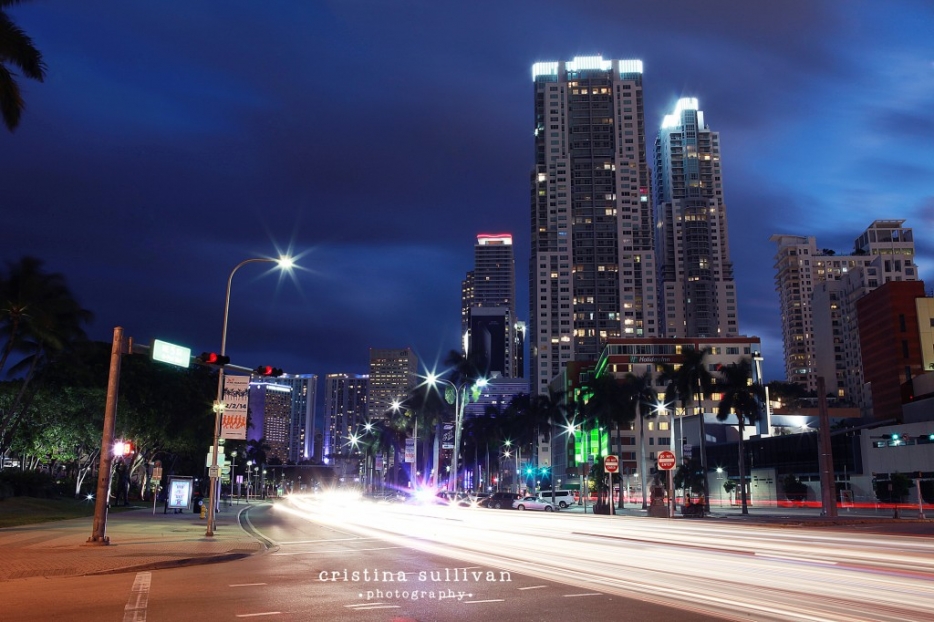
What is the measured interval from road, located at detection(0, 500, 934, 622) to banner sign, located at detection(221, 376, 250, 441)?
7.22 metres

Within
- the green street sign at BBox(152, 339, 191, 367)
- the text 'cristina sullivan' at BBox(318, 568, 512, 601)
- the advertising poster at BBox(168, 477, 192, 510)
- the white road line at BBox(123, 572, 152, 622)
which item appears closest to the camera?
the white road line at BBox(123, 572, 152, 622)

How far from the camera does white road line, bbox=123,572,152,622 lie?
11675 millimetres

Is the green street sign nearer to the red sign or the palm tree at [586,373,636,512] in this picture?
the red sign

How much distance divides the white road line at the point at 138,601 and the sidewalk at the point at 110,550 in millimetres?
1897

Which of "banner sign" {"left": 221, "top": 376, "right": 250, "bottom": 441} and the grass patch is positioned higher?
"banner sign" {"left": 221, "top": 376, "right": 250, "bottom": 441}

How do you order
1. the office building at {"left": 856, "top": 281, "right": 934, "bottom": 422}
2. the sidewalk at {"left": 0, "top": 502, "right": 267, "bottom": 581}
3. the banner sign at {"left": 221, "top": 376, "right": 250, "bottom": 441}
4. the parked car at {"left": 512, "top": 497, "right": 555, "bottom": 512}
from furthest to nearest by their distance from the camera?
1. the office building at {"left": 856, "top": 281, "right": 934, "bottom": 422}
2. the parked car at {"left": 512, "top": 497, "right": 555, "bottom": 512}
3. the banner sign at {"left": 221, "top": 376, "right": 250, "bottom": 441}
4. the sidewalk at {"left": 0, "top": 502, "right": 267, "bottom": 581}

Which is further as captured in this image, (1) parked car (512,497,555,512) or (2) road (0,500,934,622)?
(1) parked car (512,497,555,512)

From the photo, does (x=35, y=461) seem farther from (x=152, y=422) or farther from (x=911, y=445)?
(x=911, y=445)

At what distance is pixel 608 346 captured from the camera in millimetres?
155625

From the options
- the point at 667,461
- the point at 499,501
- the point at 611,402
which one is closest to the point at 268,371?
the point at 667,461

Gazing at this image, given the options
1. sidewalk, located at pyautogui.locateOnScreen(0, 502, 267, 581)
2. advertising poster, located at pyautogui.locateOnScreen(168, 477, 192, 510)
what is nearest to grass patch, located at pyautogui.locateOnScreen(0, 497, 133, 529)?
advertising poster, located at pyautogui.locateOnScreen(168, 477, 192, 510)

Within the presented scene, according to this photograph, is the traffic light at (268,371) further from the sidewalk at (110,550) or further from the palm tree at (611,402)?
the palm tree at (611,402)

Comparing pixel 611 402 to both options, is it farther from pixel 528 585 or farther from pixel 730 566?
pixel 528 585

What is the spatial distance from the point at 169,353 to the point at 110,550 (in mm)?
6097
